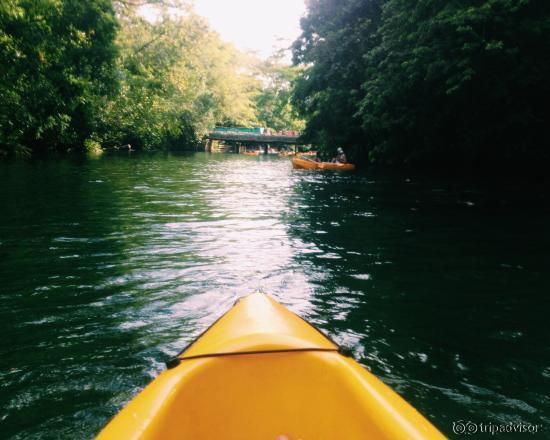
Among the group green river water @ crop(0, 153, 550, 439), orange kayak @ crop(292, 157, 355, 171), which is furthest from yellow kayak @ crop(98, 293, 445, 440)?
orange kayak @ crop(292, 157, 355, 171)

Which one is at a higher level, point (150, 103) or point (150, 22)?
point (150, 22)

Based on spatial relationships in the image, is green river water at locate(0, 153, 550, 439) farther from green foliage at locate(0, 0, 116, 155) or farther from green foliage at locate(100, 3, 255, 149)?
green foliage at locate(100, 3, 255, 149)

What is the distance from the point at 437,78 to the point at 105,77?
47.5ft

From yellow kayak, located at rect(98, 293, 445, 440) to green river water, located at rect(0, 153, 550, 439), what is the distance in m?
0.94

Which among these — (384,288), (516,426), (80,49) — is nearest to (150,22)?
(80,49)

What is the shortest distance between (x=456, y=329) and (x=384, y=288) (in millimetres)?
1072

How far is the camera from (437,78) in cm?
1384

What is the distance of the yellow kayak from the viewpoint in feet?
5.78

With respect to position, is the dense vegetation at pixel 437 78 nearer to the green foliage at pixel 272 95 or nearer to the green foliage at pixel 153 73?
the green foliage at pixel 153 73

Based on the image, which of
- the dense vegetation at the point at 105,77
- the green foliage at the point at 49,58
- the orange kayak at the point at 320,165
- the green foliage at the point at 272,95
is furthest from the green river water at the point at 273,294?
the green foliage at the point at 272,95

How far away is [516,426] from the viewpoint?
2.51 metres

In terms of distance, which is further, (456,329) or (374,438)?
(456,329)

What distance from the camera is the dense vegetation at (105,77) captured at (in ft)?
45.8

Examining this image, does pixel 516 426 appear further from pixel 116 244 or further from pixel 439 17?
pixel 439 17
